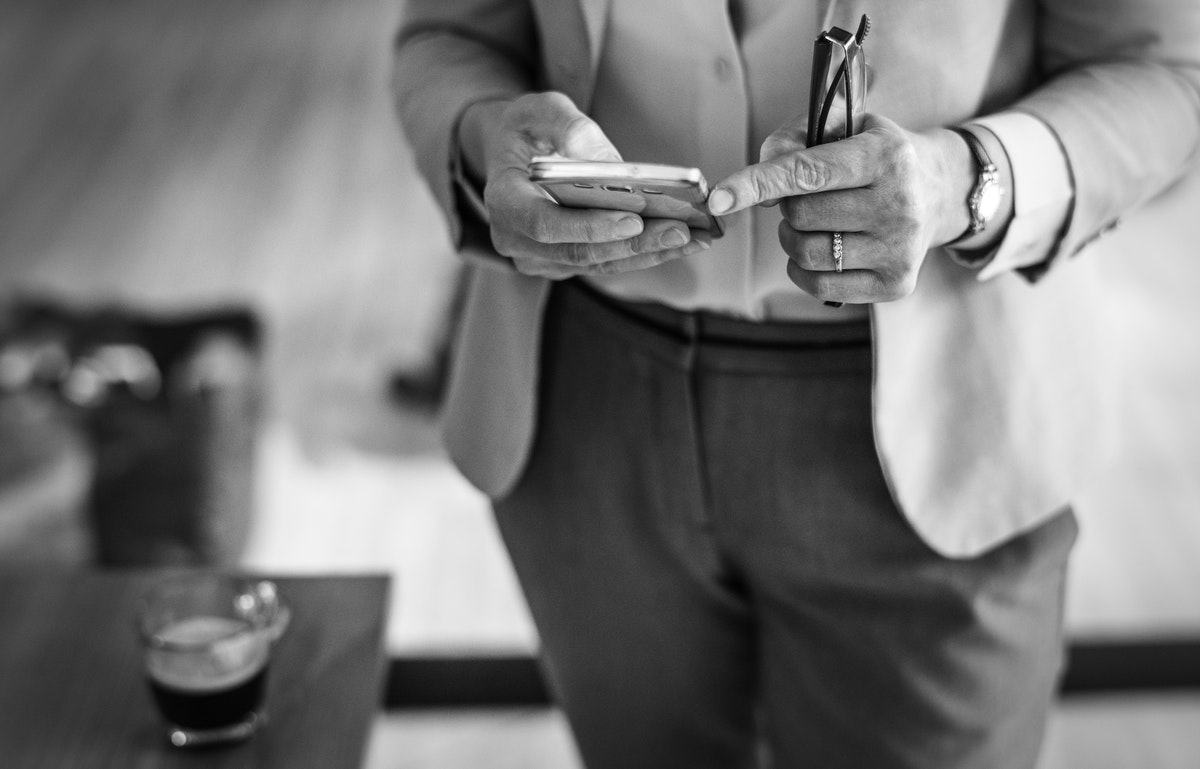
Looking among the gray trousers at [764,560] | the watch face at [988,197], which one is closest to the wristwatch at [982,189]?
the watch face at [988,197]

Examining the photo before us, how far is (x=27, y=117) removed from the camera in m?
4.02

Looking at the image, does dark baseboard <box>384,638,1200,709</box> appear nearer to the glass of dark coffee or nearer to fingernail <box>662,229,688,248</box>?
the glass of dark coffee

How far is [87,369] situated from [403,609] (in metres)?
0.79

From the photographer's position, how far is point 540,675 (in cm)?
194

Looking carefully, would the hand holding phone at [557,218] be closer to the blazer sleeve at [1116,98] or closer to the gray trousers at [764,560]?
the gray trousers at [764,560]

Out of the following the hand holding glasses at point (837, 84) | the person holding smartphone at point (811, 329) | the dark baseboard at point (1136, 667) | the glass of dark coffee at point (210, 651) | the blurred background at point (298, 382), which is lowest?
the dark baseboard at point (1136, 667)

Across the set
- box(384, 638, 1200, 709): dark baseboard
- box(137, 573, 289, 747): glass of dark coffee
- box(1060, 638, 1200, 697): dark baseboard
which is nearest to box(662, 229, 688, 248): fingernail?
box(137, 573, 289, 747): glass of dark coffee

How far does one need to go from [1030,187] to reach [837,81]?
0.17 meters

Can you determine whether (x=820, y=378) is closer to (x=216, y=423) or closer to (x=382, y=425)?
(x=216, y=423)

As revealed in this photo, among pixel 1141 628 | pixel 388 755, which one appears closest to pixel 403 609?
pixel 388 755

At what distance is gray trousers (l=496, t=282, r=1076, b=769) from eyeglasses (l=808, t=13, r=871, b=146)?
0.55 ft

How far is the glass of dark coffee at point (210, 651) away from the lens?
2.82 ft

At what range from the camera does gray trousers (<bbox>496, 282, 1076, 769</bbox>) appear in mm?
883

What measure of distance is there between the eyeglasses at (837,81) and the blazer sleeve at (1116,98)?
0.51 ft
